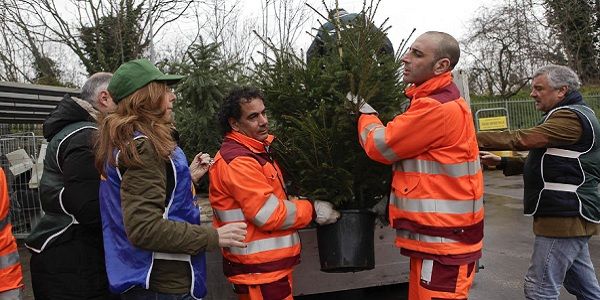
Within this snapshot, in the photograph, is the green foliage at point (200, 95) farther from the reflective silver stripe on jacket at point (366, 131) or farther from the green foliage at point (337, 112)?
the reflective silver stripe on jacket at point (366, 131)

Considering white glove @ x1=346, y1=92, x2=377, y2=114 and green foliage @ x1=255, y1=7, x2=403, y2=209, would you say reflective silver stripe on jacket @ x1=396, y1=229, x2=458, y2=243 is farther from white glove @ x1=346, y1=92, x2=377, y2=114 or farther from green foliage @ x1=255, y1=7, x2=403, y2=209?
white glove @ x1=346, y1=92, x2=377, y2=114

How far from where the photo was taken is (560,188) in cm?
354

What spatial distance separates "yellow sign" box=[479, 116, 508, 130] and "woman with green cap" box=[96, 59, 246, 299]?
669 inches

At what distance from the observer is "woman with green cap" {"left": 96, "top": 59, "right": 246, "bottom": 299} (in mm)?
2160

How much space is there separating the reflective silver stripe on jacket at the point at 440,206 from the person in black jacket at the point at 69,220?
62.7 inches

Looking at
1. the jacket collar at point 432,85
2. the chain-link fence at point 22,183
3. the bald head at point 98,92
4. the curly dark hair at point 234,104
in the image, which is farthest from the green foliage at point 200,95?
the chain-link fence at point 22,183

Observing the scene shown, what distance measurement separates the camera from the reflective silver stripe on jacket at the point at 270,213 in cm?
269

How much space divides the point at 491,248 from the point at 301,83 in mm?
5126

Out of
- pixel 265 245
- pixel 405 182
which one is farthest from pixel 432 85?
pixel 265 245

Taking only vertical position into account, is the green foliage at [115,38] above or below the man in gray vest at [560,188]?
above

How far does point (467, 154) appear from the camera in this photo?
272 centimetres

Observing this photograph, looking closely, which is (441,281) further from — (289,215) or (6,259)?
(6,259)

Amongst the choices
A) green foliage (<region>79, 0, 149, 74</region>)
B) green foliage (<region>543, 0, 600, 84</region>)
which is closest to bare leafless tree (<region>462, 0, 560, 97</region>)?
green foliage (<region>543, 0, 600, 84</region>)

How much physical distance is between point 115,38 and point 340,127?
61.4 ft
